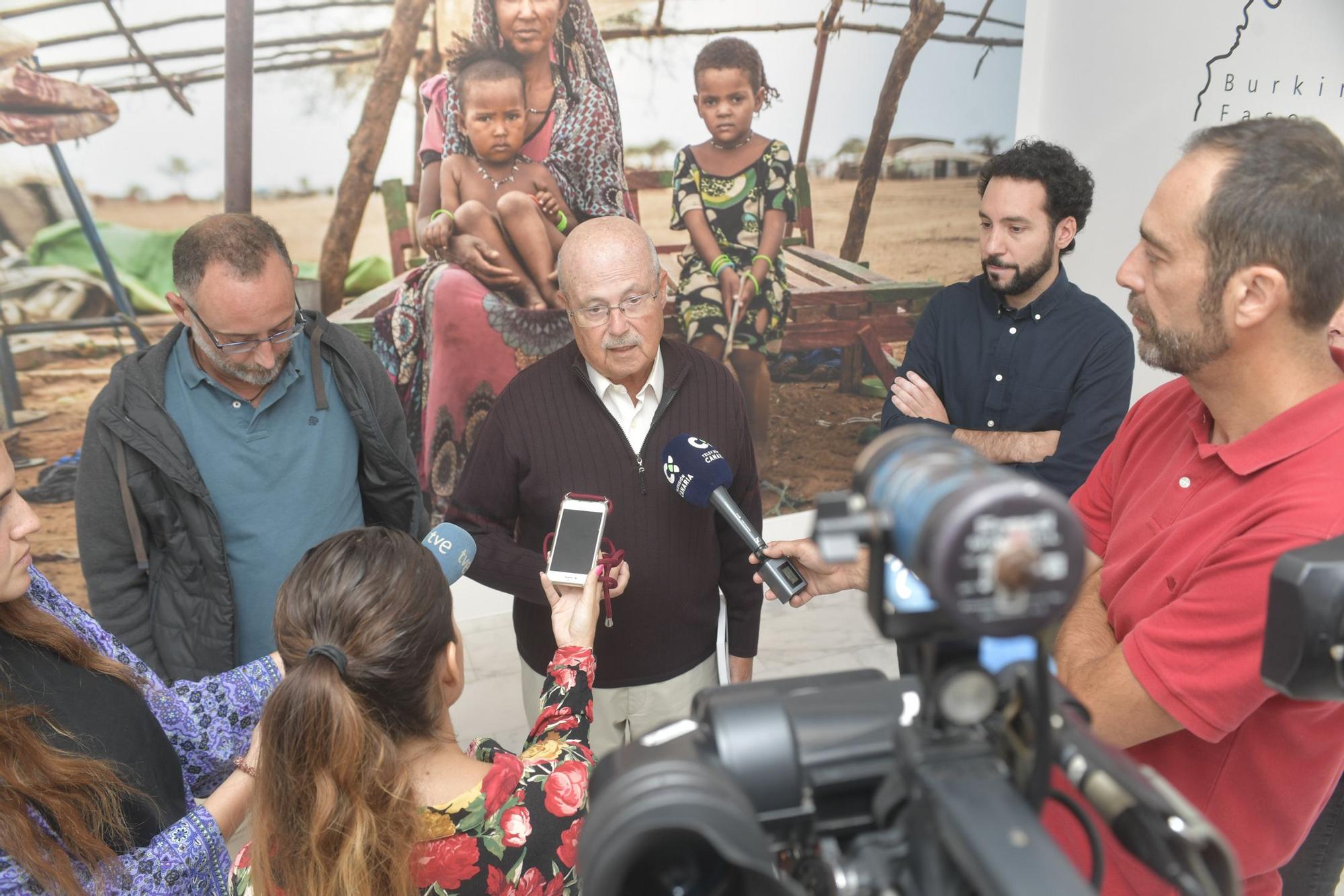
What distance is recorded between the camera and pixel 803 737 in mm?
623

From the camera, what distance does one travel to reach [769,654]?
11.9 ft

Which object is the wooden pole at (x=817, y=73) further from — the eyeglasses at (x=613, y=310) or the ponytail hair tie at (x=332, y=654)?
the ponytail hair tie at (x=332, y=654)

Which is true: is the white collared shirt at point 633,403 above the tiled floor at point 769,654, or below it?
above

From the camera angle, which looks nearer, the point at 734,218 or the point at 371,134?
the point at 371,134

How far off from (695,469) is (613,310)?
41cm

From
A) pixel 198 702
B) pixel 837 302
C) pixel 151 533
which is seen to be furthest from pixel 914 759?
pixel 837 302

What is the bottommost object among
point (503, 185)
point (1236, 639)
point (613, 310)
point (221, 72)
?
point (1236, 639)

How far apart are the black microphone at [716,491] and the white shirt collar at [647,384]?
149 mm

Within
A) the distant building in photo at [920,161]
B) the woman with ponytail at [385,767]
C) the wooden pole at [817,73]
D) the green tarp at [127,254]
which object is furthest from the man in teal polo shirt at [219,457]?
the distant building in photo at [920,161]

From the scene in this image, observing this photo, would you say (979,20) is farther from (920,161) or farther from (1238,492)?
(1238,492)

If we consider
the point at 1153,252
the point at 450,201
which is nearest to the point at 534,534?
Answer: the point at 1153,252

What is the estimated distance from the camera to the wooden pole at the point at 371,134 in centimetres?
335

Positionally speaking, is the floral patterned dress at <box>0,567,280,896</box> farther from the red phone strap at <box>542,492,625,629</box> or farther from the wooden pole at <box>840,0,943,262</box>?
the wooden pole at <box>840,0,943,262</box>

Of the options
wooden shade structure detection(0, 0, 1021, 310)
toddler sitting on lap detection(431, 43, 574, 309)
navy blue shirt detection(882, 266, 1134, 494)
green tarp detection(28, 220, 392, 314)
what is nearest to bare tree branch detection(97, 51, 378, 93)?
wooden shade structure detection(0, 0, 1021, 310)
